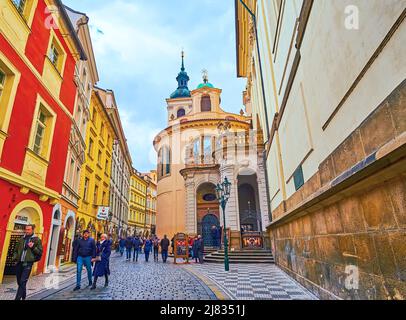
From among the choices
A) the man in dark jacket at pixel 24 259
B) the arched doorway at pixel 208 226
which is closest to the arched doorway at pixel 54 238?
the man in dark jacket at pixel 24 259

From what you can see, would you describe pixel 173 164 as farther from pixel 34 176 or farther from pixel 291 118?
pixel 291 118

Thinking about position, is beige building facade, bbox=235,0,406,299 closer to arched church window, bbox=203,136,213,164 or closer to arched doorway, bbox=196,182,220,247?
arched doorway, bbox=196,182,220,247

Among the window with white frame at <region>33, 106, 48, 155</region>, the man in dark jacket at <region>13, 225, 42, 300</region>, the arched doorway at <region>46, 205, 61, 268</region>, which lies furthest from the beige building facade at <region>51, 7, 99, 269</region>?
the man in dark jacket at <region>13, 225, 42, 300</region>

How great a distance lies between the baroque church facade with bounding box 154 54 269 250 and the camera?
736 inches

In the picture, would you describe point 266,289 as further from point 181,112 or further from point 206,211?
point 181,112

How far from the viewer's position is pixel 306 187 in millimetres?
6586

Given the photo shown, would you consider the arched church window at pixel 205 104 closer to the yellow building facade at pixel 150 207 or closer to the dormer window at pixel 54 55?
the dormer window at pixel 54 55

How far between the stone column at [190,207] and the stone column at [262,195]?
8323mm

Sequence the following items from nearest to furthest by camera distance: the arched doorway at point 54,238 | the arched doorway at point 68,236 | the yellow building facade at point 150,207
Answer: the arched doorway at point 54,238, the arched doorway at point 68,236, the yellow building facade at point 150,207

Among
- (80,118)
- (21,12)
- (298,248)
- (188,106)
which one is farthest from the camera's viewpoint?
(188,106)

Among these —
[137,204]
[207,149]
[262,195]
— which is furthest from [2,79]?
[137,204]

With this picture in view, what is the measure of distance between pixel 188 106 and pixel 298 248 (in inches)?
1489

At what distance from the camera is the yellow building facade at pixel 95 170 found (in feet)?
58.8
